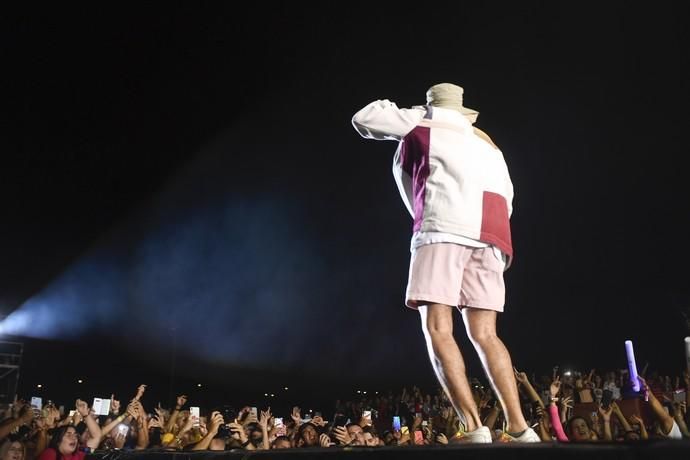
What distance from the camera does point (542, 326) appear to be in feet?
59.8

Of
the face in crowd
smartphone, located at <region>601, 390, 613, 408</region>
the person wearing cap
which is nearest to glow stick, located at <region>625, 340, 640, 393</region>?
A: smartphone, located at <region>601, 390, 613, 408</region>

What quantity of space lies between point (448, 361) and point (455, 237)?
1.97 feet

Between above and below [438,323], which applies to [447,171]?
above

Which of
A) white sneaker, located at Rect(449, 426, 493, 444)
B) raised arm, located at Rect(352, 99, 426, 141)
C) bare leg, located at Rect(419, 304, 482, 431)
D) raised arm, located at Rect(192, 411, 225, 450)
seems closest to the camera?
white sneaker, located at Rect(449, 426, 493, 444)

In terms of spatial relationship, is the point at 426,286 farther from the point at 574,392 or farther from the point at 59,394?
the point at 59,394

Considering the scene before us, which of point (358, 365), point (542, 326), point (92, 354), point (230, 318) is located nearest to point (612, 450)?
point (542, 326)

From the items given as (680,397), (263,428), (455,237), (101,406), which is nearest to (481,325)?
(455,237)

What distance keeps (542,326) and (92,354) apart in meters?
22.2

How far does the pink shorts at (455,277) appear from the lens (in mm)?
2846

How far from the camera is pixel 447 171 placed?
2965 millimetres

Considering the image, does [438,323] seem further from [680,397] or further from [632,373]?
[680,397]

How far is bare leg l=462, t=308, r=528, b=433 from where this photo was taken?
2.79m


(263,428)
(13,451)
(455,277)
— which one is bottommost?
(13,451)

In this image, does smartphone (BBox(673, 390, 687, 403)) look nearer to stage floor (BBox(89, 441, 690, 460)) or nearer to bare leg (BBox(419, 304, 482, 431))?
bare leg (BBox(419, 304, 482, 431))
